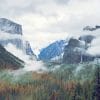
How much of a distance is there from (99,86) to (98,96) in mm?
2794

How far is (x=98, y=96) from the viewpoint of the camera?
16500cm

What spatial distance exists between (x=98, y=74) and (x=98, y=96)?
29.6 feet

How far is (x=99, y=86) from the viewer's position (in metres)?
165

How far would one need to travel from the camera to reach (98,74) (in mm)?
171875

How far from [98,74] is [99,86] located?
719 cm
